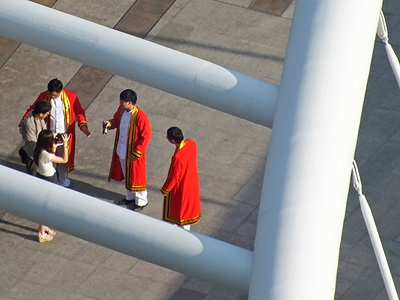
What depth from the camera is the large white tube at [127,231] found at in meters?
4.80

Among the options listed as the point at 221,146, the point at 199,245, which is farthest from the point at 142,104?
the point at 199,245

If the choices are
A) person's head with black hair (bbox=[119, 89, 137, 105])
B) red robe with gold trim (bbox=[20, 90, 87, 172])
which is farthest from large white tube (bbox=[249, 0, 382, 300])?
red robe with gold trim (bbox=[20, 90, 87, 172])

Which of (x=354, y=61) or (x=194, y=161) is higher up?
(x=354, y=61)

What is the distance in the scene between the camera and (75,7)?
14.3 m

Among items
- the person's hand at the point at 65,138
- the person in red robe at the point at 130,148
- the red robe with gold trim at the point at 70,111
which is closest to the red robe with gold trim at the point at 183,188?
the person in red robe at the point at 130,148

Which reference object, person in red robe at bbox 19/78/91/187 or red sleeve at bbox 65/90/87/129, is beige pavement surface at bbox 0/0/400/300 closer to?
person in red robe at bbox 19/78/91/187

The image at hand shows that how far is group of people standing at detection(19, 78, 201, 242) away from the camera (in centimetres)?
1067

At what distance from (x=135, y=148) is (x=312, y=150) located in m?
6.65

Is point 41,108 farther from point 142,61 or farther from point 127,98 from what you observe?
point 142,61

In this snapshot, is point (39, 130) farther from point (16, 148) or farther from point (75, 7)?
point (75, 7)

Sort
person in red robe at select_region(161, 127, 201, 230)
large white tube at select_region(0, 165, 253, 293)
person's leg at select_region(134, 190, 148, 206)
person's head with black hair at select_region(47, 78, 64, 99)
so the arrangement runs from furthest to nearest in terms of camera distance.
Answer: person's leg at select_region(134, 190, 148, 206)
person's head with black hair at select_region(47, 78, 64, 99)
person in red robe at select_region(161, 127, 201, 230)
large white tube at select_region(0, 165, 253, 293)

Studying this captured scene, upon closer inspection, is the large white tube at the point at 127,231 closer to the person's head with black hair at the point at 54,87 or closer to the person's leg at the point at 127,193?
the person's head with black hair at the point at 54,87

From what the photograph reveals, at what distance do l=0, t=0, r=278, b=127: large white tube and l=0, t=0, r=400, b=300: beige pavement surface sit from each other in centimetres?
569

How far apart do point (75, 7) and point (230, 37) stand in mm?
2031
